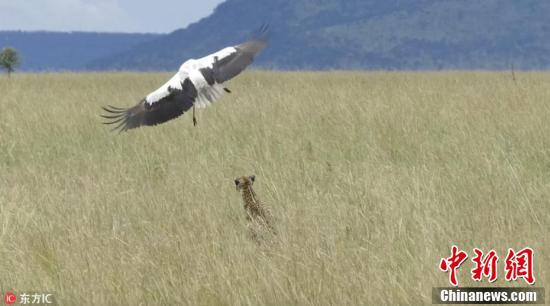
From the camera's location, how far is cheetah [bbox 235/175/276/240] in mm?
4258

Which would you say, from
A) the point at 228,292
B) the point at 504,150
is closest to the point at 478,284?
the point at 228,292

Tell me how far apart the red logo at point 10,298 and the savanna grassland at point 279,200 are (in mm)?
127

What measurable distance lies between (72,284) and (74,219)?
1184mm

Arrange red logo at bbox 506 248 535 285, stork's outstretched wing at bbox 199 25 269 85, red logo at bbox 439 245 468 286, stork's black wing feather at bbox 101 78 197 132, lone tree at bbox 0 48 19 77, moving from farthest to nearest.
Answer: lone tree at bbox 0 48 19 77, stork's outstretched wing at bbox 199 25 269 85, stork's black wing feather at bbox 101 78 197 132, red logo at bbox 439 245 468 286, red logo at bbox 506 248 535 285

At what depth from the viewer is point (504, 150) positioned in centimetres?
704

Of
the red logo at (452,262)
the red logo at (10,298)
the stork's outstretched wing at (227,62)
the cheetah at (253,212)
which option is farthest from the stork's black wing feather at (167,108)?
the red logo at (452,262)

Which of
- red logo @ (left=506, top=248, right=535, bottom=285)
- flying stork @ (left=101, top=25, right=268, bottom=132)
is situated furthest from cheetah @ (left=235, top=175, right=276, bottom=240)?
flying stork @ (left=101, top=25, right=268, bottom=132)

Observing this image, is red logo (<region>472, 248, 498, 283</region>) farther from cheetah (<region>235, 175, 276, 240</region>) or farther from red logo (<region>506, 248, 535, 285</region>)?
cheetah (<region>235, 175, 276, 240</region>)

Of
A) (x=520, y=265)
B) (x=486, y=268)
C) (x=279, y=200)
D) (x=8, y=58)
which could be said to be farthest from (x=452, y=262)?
(x=8, y=58)

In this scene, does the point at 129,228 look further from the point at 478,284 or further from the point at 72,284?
the point at 478,284

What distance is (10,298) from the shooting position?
351 centimetres

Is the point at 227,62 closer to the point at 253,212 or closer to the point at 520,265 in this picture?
the point at 253,212

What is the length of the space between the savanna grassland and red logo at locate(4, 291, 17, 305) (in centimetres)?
13

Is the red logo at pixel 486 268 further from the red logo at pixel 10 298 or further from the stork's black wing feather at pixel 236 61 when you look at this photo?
the stork's black wing feather at pixel 236 61
